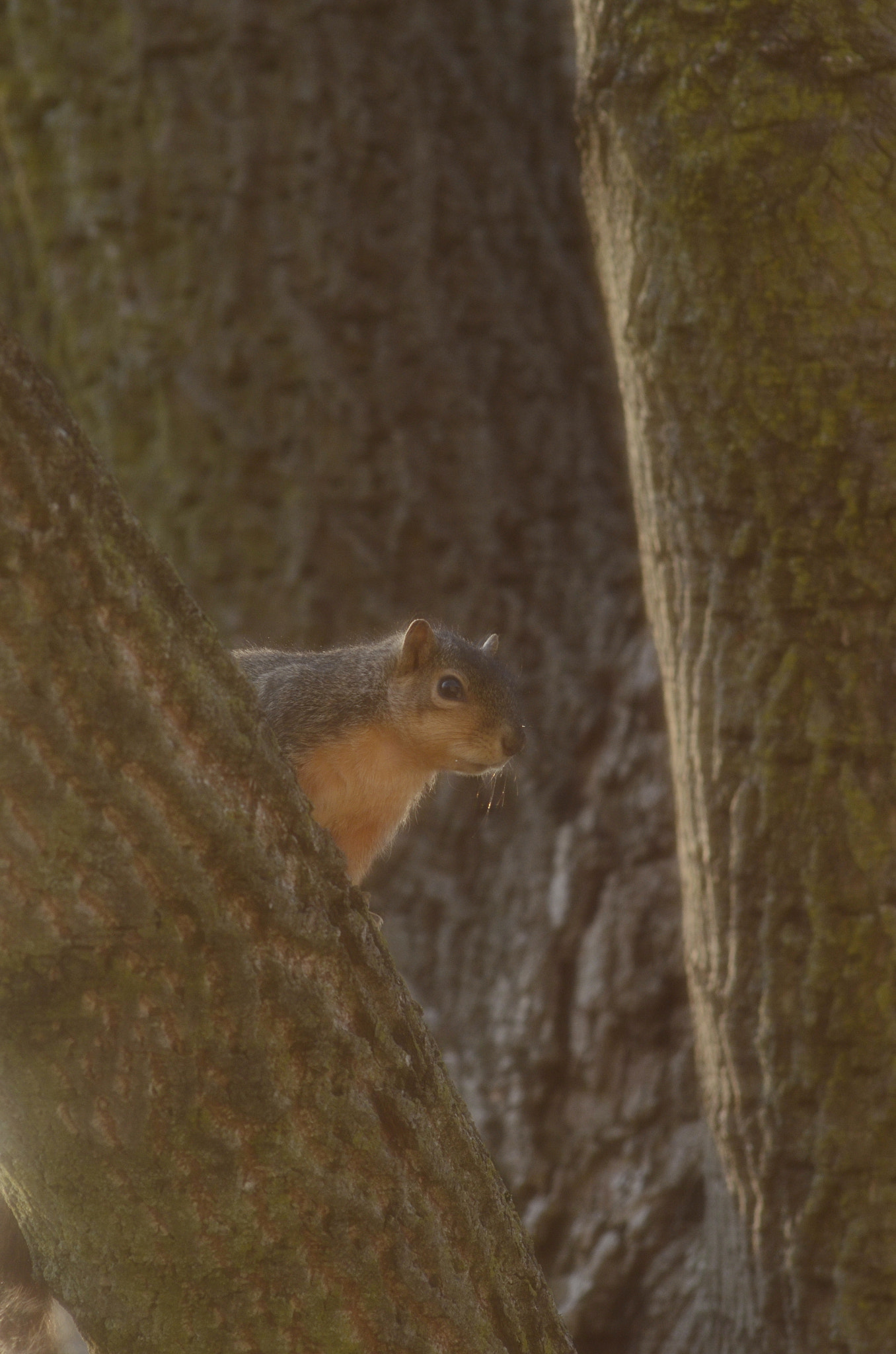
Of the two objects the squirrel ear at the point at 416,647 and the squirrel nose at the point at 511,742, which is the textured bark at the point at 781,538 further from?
the squirrel ear at the point at 416,647

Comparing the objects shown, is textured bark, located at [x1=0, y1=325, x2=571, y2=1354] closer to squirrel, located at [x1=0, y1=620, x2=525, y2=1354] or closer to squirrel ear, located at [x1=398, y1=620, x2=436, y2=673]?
squirrel, located at [x1=0, y1=620, x2=525, y2=1354]

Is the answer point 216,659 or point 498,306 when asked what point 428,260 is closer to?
point 498,306

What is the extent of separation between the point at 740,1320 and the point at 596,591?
6.18 ft

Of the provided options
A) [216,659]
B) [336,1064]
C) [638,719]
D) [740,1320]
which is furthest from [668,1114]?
[216,659]

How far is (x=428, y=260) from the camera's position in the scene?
393 centimetres

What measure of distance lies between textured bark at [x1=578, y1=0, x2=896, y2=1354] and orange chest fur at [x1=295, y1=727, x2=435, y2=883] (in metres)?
0.58

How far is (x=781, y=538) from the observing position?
2.32 m

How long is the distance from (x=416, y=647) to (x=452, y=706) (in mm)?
145

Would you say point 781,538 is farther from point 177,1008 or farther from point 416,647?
point 177,1008

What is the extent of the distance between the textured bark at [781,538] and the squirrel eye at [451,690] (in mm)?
472

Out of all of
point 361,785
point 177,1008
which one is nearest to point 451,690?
point 361,785

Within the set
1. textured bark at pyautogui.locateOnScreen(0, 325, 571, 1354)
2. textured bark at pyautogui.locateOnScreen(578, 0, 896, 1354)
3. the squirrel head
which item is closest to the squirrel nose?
the squirrel head

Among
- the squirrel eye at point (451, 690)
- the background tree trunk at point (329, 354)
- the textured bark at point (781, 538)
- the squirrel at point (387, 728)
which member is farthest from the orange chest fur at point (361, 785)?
the background tree trunk at point (329, 354)

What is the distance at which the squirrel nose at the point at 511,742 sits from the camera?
278 centimetres
